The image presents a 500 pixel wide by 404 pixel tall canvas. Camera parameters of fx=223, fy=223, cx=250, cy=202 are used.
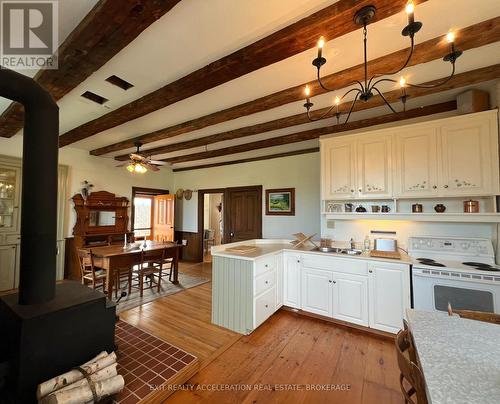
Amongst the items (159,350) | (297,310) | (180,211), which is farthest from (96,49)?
(180,211)

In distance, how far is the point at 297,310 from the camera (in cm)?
309

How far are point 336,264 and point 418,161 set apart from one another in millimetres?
1587

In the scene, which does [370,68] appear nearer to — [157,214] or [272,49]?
[272,49]

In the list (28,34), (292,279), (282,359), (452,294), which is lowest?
(282,359)

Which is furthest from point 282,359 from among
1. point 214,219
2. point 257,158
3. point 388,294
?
point 214,219

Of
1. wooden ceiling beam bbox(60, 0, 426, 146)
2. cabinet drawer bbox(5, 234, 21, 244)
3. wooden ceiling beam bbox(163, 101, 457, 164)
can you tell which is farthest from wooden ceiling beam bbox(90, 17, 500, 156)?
cabinet drawer bbox(5, 234, 21, 244)

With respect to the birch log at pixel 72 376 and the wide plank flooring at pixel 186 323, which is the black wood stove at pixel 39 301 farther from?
the wide plank flooring at pixel 186 323

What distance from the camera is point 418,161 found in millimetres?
2680

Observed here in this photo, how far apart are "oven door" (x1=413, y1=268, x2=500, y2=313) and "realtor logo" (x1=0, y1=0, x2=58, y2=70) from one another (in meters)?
3.83

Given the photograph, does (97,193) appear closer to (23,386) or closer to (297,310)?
(23,386)

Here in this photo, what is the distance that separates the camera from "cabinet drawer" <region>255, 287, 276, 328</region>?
8.59 feet

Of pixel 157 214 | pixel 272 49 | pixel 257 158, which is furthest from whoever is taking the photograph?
pixel 157 214

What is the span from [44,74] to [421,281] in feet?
13.8

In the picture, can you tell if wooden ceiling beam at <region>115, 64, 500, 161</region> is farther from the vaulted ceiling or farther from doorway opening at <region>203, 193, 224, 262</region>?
doorway opening at <region>203, 193, 224, 262</region>
